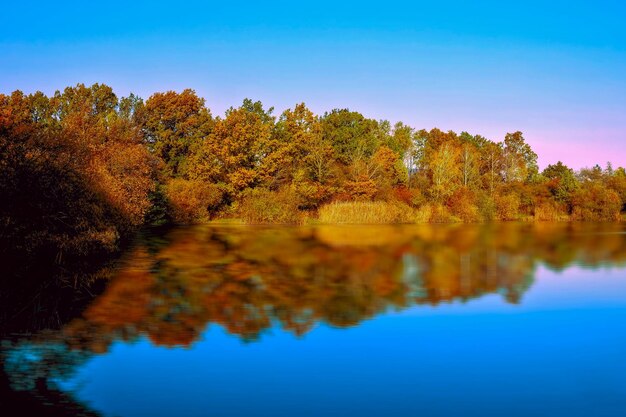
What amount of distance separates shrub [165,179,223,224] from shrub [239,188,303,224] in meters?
2.63

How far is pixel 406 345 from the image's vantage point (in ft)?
27.6

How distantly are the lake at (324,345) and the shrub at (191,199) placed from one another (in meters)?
27.0

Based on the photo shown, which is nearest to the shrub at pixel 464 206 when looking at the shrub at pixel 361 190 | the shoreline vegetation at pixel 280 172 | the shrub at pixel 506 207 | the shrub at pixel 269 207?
the shoreline vegetation at pixel 280 172

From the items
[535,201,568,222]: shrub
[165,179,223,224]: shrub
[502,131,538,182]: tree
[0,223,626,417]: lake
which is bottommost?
[0,223,626,417]: lake

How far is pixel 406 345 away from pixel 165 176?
45.3 metres

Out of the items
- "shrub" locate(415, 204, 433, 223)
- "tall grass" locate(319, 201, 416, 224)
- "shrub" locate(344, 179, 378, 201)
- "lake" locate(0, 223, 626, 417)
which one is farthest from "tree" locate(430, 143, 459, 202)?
"lake" locate(0, 223, 626, 417)

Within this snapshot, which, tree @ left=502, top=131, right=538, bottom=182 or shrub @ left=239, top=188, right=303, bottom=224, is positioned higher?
tree @ left=502, top=131, right=538, bottom=182

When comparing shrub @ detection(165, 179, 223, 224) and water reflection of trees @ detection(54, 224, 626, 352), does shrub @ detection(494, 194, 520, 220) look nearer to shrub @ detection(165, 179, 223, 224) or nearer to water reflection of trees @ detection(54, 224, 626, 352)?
water reflection of trees @ detection(54, 224, 626, 352)

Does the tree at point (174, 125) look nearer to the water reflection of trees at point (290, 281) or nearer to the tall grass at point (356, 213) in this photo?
the tall grass at point (356, 213)

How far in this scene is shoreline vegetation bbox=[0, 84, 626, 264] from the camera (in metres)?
40.1

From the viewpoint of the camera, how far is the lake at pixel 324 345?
596cm

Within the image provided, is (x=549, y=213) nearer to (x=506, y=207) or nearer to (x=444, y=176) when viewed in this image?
(x=506, y=207)

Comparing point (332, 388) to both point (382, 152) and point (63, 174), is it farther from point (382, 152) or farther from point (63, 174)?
point (382, 152)

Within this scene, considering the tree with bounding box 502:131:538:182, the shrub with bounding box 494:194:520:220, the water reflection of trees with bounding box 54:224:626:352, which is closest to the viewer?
the water reflection of trees with bounding box 54:224:626:352
